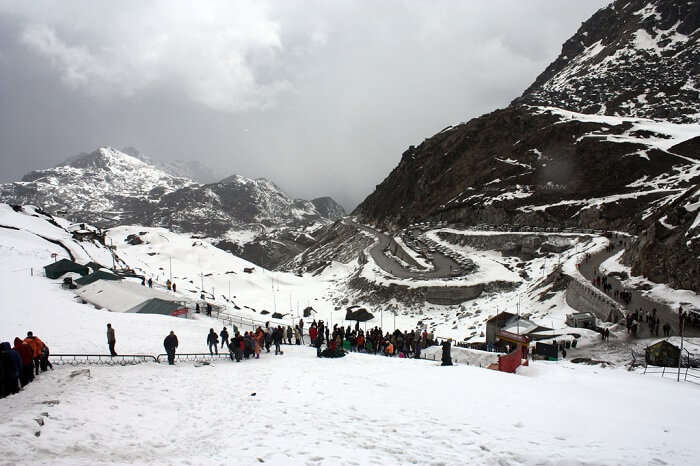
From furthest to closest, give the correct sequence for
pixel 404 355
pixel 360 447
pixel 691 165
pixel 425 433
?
pixel 691 165 → pixel 404 355 → pixel 425 433 → pixel 360 447

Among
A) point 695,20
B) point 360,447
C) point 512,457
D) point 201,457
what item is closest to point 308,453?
point 360,447

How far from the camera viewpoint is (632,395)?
37.4 ft

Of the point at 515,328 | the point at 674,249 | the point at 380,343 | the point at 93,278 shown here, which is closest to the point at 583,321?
the point at 515,328

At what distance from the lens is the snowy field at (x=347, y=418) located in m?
7.02

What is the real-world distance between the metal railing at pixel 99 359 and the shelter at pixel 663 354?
20679mm

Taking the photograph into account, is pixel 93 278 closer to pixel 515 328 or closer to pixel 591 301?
pixel 515 328

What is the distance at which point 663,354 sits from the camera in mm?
16844

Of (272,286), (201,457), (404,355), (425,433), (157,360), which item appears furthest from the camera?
(272,286)

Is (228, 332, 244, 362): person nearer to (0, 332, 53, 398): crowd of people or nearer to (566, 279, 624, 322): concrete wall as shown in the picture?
(0, 332, 53, 398): crowd of people

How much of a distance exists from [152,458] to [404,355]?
13.9 meters

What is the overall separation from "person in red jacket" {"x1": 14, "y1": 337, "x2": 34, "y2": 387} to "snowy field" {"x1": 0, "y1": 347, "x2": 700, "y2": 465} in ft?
1.72

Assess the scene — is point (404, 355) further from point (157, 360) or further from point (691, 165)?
point (691, 165)

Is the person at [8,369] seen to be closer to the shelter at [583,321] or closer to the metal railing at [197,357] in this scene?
the metal railing at [197,357]

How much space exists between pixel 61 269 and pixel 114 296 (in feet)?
33.6
